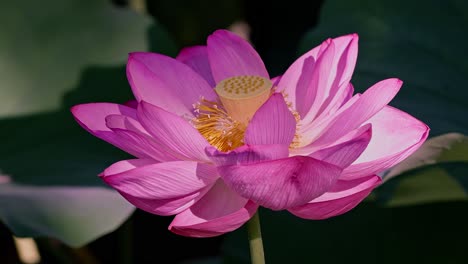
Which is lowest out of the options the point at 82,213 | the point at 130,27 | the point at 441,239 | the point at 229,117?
the point at 441,239

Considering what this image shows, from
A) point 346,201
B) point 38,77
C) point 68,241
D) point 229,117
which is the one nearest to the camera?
point 346,201

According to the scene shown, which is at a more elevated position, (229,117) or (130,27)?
(229,117)

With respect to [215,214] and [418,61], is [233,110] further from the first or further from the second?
[418,61]

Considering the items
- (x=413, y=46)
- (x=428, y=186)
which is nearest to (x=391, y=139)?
(x=428, y=186)

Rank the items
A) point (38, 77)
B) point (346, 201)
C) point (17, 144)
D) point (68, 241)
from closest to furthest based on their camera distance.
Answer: point (346, 201) → point (68, 241) → point (17, 144) → point (38, 77)

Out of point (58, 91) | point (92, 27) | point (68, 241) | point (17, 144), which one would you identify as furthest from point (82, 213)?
point (92, 27)

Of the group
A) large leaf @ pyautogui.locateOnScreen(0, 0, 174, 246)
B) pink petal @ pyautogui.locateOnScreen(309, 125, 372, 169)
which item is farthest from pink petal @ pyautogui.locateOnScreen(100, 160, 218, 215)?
large leaf @ pyautogui.locateOnScreen(0, 0, 174, 246)

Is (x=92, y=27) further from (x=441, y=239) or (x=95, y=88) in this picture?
(x=441, y=239)

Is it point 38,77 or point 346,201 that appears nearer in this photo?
point 346,201
